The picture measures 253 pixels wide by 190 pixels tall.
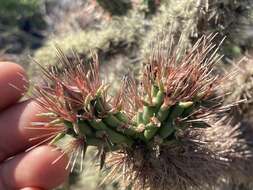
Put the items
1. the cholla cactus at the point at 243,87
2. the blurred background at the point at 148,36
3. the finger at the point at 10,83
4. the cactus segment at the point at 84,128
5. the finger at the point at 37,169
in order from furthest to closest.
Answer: the cholla cactus at the point at 243,87, the blurred background at the point at 148,36, the finger at the point at 10,83, the finger at the point at 37,169, the cactus segment at the point at 84,128

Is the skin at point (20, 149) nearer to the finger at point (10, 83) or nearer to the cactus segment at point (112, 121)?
the finger at point (10, 83)

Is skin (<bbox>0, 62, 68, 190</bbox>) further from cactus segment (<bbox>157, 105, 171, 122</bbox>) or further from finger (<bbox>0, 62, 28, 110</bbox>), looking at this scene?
cactus segment (<bbox>157, 105, 171, 122</bbox>)

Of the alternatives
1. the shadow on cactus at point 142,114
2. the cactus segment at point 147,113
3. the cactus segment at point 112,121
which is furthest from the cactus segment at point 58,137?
the cactus segment at point 147,113

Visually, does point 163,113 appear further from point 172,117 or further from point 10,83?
point 10,83

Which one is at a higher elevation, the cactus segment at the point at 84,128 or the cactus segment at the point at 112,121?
the cactus segment at the point at 84,128

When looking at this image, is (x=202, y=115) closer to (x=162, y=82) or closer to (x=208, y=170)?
(x=162, y=82)

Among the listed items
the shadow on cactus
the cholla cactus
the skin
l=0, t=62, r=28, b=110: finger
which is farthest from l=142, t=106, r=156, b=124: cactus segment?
the cholla cactus
